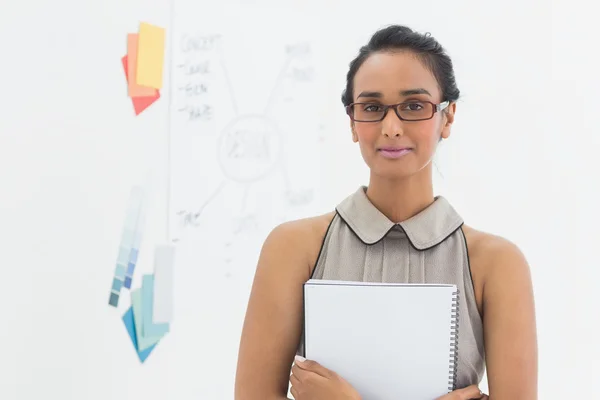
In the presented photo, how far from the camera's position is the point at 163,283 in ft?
5.81

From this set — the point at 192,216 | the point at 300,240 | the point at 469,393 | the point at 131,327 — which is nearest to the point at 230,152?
the point at 192,216

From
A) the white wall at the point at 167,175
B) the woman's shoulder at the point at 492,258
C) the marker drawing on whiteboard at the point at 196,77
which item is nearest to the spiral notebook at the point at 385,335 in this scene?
the woman's shoulder at the point at 492,258

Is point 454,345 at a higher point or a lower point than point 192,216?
lower

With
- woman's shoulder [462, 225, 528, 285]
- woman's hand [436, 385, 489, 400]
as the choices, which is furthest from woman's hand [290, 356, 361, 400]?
woman's shoulder [462, 225, 528, 285]

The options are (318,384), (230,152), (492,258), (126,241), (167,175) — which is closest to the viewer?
(318,384)

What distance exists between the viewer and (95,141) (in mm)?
1532

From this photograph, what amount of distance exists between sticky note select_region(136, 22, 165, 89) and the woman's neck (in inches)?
27.5

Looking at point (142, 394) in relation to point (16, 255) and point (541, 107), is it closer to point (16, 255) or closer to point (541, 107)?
point (16, 255)

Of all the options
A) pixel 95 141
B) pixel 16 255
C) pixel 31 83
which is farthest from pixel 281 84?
pixel 16 255

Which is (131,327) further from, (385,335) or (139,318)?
(385,335)

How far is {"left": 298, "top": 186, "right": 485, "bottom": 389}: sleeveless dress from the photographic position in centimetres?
118

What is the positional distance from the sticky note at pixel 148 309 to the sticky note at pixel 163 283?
0.01 metres

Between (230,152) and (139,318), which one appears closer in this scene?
(139,318)

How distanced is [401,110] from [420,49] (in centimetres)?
12
